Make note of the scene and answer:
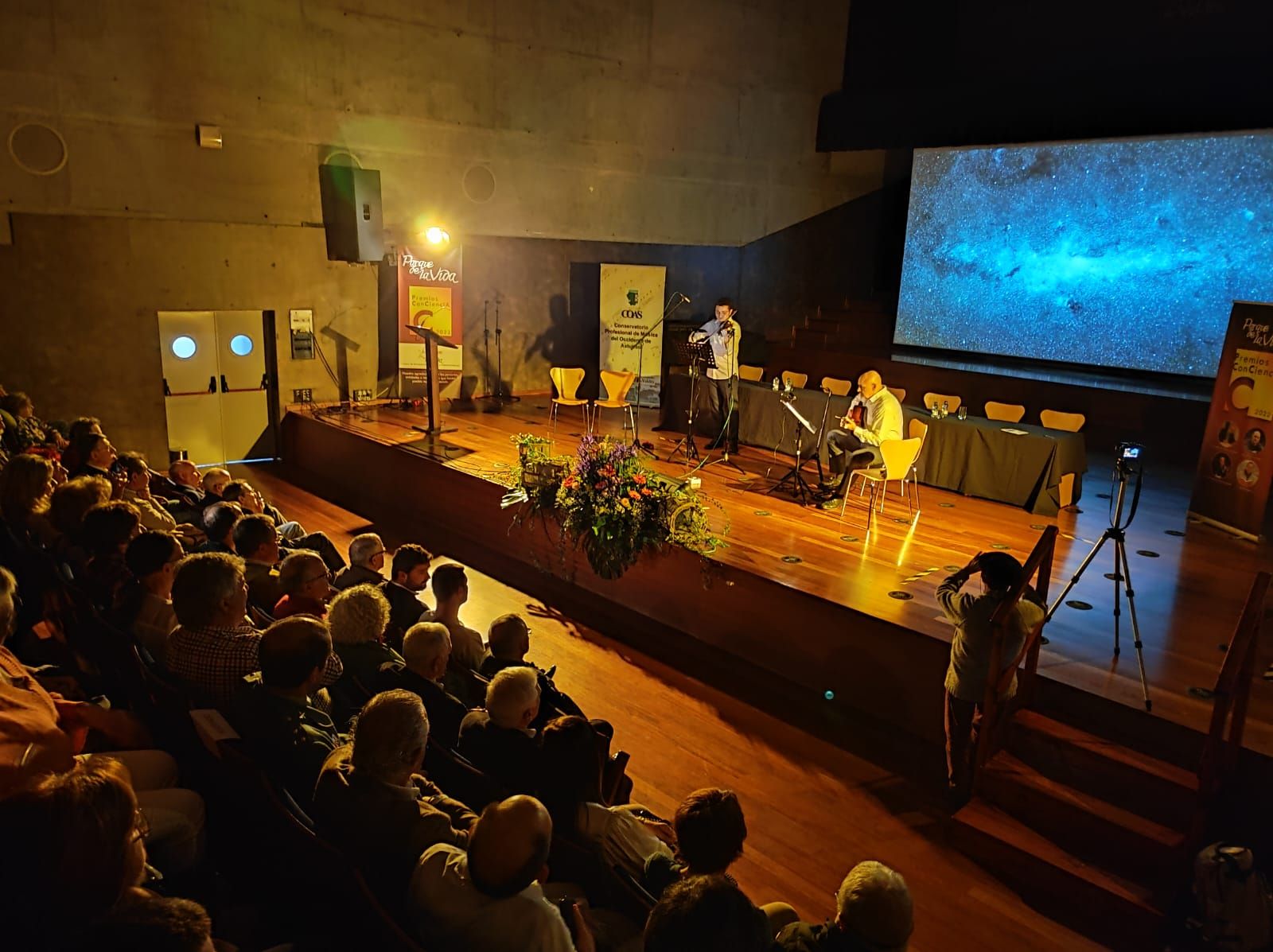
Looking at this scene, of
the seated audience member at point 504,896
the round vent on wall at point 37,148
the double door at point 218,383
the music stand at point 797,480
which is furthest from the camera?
the double door at point 218,383

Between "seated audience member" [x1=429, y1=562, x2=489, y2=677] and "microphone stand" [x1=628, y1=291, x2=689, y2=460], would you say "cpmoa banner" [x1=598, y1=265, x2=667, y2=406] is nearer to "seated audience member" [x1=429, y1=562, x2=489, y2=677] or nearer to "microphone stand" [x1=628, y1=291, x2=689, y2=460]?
"microphone stand" [x1=628, y1=291, x2=689, y2=460]

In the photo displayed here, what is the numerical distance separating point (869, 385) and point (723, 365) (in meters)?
2.04

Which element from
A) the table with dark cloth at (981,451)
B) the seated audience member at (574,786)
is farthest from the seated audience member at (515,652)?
the table with dark cloth at (981,451)

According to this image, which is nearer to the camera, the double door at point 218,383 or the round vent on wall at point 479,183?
the double door at point 218,383

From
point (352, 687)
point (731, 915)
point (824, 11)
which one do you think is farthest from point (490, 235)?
point (731, 915)

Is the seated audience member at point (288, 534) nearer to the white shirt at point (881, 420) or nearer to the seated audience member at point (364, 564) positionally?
the seated audience member at point (364, 564)

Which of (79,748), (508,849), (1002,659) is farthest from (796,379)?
(508,849)

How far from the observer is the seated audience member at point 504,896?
2.03 m

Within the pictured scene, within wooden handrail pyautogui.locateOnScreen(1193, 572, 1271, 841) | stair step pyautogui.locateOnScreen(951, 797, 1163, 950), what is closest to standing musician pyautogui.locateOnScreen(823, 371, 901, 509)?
stair step pyautogui.locateOnScreen(951, 797, 1163, 950)

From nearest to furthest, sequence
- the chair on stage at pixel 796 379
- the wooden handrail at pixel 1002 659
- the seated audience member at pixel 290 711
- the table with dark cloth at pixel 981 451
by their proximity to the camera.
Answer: the seated audience member at pixel 290 711, the wooden handrail at pixel 1002 659, the table with dark cloth at pixel 981 451, the chair on stage at pixel 796 379

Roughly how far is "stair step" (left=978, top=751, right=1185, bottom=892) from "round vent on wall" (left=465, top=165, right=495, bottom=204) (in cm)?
883

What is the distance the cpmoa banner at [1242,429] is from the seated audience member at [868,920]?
19.3ft

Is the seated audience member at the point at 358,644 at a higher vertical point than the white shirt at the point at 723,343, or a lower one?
lower

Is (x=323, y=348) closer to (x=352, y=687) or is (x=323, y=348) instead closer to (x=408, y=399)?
(x=408, y=399)
